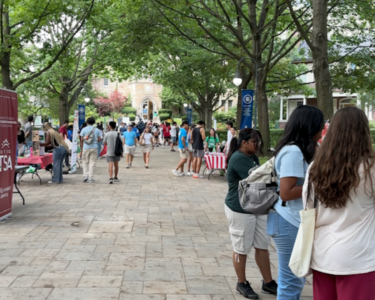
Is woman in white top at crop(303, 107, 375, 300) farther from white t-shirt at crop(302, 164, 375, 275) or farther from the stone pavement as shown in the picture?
the stone pavement

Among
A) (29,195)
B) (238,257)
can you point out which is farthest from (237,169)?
(29,195)

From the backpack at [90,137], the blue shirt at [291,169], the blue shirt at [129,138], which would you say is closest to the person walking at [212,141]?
the blue shirt at [129,138]

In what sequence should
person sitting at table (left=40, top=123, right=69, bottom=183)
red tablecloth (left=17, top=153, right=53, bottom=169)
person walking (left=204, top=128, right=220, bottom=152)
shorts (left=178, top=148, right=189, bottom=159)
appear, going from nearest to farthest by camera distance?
1. red tablecloth (left=17, top=153, right=53, bottom=169)
2. person sitting at table (left=40, top=123, right=69, bottom=183)
3. shorts (left=178, top=148, right=189, bottom=159)
4. person walking (left=204, top=128, right=220, bottom=152)

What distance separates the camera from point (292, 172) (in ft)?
11.2

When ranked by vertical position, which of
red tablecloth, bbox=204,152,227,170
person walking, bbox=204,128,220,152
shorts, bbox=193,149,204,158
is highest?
person walking, bbox=204,128,220,152

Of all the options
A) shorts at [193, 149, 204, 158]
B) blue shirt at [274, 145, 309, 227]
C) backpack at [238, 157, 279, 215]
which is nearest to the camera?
blue shirt at [274, 145, 309, 227]

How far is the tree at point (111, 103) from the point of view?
3093 inches

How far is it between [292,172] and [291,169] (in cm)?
2

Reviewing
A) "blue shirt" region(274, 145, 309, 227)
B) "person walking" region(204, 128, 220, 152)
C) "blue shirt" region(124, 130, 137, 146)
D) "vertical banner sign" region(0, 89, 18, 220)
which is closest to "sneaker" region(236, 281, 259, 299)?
"blue shirt" region(274, 145, 309, 227)

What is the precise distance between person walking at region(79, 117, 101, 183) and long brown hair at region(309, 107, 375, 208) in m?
11.9

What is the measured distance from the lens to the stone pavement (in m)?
4.98

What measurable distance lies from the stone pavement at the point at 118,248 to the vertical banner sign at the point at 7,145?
1.20ft

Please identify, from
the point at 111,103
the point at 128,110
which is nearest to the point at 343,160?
the point at 111,103

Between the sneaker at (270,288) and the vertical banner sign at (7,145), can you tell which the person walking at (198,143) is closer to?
the vertical banner sign at (7,145)
